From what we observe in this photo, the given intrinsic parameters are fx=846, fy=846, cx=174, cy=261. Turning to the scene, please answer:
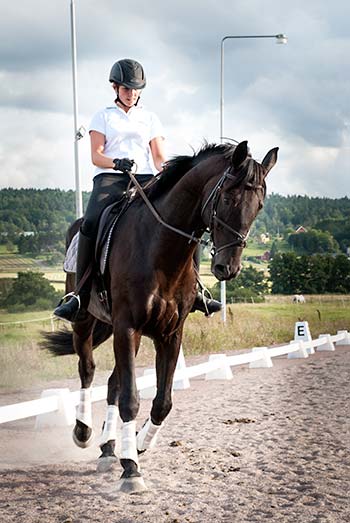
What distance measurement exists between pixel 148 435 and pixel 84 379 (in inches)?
43.1

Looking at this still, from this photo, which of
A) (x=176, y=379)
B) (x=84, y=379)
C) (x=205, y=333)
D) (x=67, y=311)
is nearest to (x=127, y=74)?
(x=67, y=311)

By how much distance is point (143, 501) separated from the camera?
17.4ft

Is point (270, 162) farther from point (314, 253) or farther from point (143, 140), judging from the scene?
point (314, 253)

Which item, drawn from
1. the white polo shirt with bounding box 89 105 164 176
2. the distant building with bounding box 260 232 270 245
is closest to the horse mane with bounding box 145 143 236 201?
the white polo shirt with bounding box 89 105 164 176

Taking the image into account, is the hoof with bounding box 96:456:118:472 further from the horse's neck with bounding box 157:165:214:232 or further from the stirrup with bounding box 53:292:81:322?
the horse's neck with bounding box 157:165:214:232

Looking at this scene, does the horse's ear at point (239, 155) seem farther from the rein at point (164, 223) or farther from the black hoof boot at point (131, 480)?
the black hoof boot at point (131, 480)

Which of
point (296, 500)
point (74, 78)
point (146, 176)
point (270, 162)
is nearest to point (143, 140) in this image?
point (146, 176)

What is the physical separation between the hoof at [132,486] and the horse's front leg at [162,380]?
66 cm

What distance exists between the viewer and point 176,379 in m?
10.6

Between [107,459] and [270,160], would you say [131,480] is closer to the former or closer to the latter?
[107,459]

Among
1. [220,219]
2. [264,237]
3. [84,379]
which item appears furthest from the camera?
[264,237]

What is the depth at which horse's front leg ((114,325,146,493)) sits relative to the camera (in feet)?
18.1

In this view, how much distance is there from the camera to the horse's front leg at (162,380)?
5848 mm

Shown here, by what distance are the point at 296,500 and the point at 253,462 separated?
4.05ft
